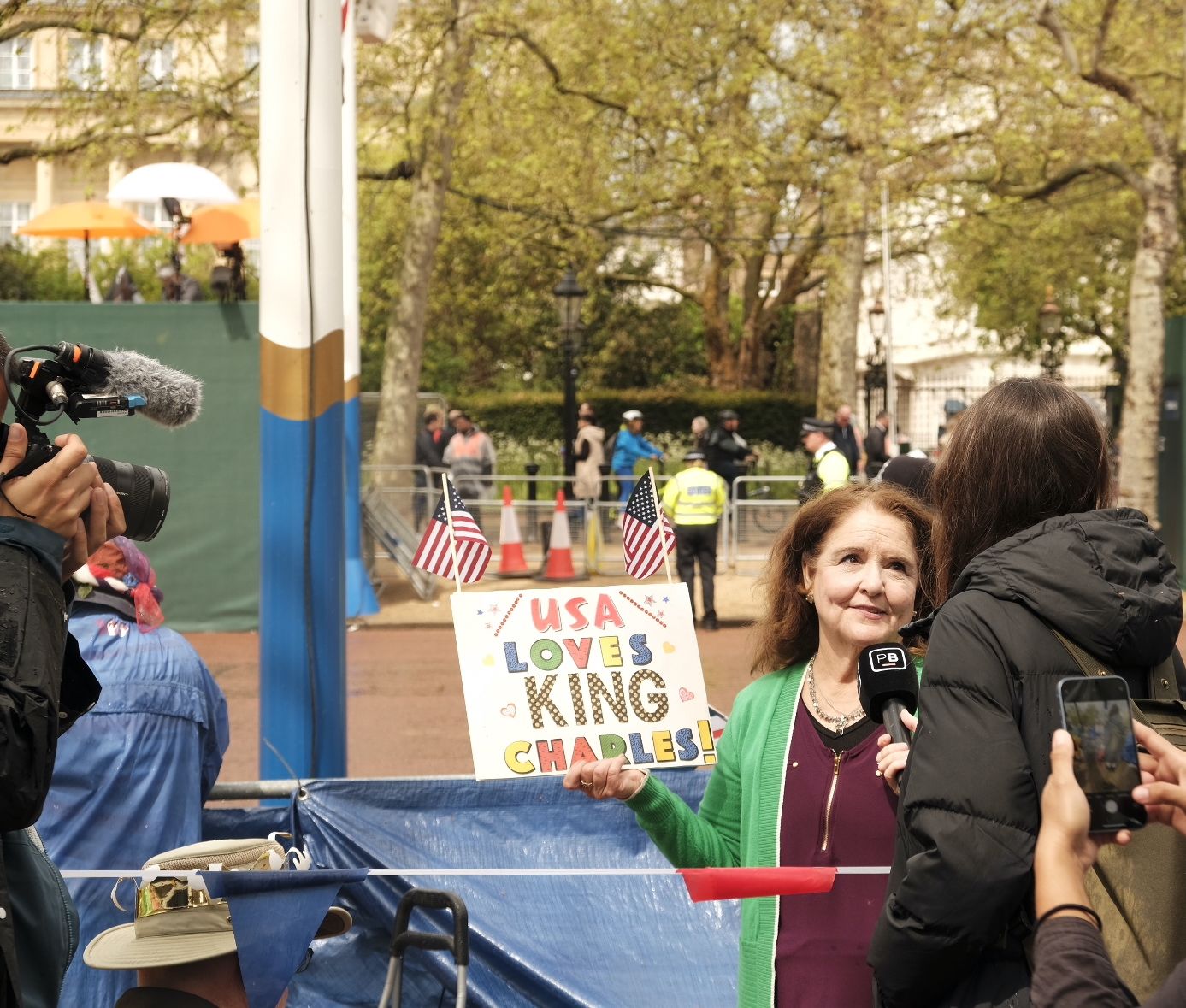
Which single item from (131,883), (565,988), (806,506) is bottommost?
(565,988)

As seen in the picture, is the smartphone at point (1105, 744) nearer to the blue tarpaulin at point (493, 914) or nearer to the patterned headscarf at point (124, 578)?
the blue tarpaulin at point (493, 914)

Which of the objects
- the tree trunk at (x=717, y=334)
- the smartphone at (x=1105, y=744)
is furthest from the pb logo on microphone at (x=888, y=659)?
the tree trunk at (x=717, y=334)

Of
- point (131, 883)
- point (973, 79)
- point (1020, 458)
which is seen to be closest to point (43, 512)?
point (1020, 458)

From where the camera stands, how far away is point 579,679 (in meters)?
3.91

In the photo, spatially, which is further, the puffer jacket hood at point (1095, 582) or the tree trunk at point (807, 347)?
the tree trunk at point (807, 347)

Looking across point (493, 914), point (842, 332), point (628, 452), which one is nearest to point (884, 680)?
point (493, 914)

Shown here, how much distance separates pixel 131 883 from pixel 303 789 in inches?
21.7

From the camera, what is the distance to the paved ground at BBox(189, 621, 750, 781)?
9195 millimetres

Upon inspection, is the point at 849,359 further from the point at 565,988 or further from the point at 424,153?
the point at 565,988

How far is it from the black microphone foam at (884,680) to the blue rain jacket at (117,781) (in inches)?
92.2

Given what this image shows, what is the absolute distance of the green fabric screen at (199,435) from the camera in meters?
13.9

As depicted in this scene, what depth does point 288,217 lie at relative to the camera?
198 inches

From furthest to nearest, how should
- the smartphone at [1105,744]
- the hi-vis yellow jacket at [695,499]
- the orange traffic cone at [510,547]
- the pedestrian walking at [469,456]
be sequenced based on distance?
the pedestrian walking at [469,456] < the orange traffic cone at [510,547] < the hi-vis yellow jacket at [695,499] < the smartphone at [1105,744]

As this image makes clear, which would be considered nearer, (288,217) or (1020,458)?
(1020,458)
